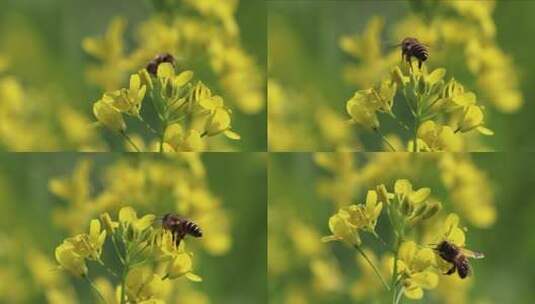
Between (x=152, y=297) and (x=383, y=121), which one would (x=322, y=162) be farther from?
(x=152, y=297)

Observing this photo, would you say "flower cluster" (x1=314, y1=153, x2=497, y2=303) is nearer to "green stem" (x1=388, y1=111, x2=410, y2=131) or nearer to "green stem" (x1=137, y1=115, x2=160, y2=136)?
"green stem" (x1=388, y1=111, x2=410, y2=131)

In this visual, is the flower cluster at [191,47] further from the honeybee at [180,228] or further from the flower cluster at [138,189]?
the honeybee at [180,228]

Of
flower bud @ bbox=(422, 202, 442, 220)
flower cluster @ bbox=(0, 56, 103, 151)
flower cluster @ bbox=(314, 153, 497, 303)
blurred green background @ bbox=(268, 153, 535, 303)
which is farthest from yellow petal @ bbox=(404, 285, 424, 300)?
flower cluster @ bbox=(0, 56, 103, 151)

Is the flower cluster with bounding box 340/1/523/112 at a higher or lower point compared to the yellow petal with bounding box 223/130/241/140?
higher

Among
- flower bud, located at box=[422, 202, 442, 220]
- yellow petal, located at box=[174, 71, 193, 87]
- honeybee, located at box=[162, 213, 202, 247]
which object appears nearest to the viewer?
flower bud, located at box=[422, 202, 442, 220]

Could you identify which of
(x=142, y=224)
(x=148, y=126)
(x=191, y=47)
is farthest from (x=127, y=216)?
(x=191, y=47)

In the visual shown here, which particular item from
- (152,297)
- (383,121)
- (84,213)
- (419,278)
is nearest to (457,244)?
(419,278)
